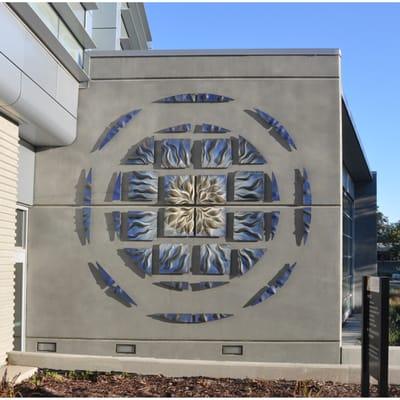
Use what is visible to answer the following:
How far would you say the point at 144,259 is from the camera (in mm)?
13859

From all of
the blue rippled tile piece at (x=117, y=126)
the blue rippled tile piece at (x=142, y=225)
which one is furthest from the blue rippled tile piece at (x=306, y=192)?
the blue rippled tile piece at (x=117, y=126)

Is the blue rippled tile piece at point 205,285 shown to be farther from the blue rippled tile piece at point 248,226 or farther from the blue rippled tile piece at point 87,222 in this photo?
the blue rippled tile piece at point 87,222

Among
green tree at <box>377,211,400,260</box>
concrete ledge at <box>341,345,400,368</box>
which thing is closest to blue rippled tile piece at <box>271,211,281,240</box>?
concrete ledge at <box>341,345,400,368</box>

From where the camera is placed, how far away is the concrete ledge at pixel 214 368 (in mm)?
10281

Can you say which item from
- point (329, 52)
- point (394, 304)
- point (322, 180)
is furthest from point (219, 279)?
point (394, 304)

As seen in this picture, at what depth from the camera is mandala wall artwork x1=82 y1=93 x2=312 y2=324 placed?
13.8 meters

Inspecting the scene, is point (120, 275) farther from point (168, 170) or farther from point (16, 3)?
point (16, 3)

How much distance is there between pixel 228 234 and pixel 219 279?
36.8 inches

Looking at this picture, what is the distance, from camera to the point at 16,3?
10250 mm

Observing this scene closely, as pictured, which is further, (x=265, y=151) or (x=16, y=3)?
(x=265, y=151)

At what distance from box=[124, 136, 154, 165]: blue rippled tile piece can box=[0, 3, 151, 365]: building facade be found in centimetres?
129

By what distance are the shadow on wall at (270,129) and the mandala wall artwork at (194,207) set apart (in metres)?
0.02

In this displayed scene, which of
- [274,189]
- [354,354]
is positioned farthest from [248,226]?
[354,354]

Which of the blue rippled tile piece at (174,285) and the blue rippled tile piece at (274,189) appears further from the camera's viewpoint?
the blue rippled tile piece at (274,189)
